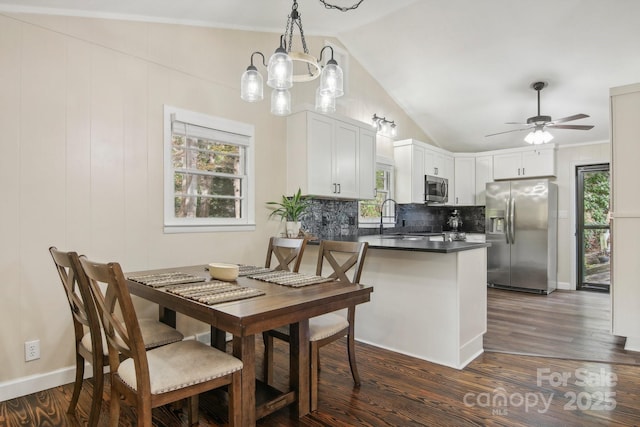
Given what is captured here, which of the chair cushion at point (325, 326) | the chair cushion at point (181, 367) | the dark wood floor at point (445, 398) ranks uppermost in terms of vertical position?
the chair cushion at point (181, 367)

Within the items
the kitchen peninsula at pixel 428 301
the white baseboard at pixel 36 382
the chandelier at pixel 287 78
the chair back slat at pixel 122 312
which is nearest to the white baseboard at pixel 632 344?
the kitchen peninsula at pixel 428 301

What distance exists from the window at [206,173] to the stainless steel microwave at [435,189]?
126 inches

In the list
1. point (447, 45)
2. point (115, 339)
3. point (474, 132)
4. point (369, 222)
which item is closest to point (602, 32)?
point (447, 45)

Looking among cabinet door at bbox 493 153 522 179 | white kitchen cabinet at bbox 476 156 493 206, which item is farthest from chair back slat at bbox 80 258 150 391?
cabinet door at bbox 493 153 522 179

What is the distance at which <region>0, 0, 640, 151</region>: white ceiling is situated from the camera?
3.17m

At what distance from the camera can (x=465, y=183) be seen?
6.40 m

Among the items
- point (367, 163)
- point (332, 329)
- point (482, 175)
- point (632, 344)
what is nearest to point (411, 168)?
point (367, 163)

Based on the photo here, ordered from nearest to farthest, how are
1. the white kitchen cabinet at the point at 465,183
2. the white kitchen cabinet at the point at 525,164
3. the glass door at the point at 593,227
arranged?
the glass door at the point at 593,227 → the white kitchen cabinet at the point at 525,164 → the white kitchen cabinet at the point at 465,183

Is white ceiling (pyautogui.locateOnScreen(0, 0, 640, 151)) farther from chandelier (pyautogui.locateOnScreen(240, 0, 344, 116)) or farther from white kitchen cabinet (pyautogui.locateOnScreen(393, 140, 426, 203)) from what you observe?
chandelier (pyautogui.locateOnScreen(240, 0, 344, 116))

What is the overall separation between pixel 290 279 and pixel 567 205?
215 inches

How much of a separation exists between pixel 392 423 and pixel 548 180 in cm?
507

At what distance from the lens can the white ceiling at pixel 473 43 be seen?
3170 mm

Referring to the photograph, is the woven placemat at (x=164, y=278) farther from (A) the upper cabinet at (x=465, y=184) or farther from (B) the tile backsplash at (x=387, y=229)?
(A) the upper cabinet at (x=465, y=184)

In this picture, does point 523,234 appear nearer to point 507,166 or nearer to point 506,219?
point 506,219
